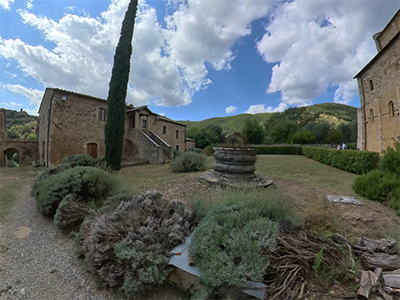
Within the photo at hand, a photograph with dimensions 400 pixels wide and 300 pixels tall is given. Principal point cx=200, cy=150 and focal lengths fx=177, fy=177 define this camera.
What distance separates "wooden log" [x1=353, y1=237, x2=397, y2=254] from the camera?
2.03 metres

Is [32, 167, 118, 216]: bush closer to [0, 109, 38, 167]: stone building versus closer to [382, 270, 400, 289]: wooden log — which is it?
[382, 270, 400, 289]: wooden log

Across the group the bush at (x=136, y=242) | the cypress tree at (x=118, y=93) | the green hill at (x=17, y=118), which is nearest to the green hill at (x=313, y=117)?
the cypress tree at (x=118, y=93)

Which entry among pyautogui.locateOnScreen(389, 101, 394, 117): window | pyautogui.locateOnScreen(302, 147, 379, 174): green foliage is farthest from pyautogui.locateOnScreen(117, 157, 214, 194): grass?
pyautogui.locateOnScreen(389, 101, 394, 117): window

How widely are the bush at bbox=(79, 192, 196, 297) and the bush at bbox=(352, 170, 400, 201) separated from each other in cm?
420

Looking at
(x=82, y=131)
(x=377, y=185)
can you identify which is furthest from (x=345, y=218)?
(x=82, y=131)

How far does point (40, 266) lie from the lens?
267 cm

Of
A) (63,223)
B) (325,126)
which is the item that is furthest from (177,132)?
(325,126)

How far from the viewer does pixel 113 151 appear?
10672mm

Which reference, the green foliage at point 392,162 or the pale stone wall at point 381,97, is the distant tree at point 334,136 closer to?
the pale stone wall at point 381,97

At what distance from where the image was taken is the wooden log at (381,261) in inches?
70.9

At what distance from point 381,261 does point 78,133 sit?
15.8 m

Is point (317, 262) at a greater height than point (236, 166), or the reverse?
point (236, 166)

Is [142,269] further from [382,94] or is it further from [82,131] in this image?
[382,94]

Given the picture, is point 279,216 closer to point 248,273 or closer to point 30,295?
point 248,273
